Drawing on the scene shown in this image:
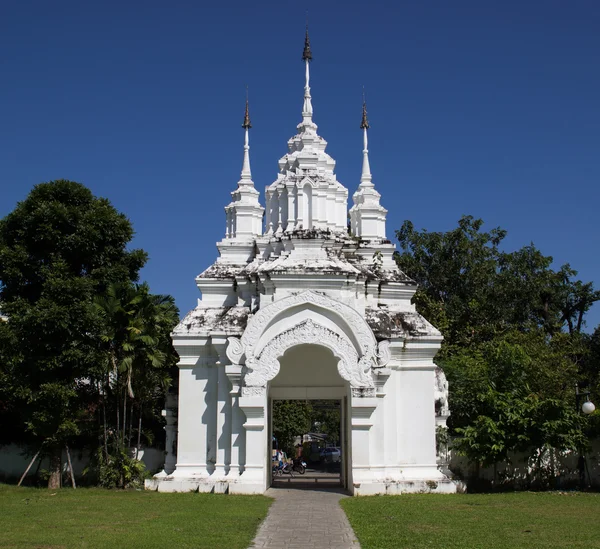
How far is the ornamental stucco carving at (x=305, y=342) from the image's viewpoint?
19781 mm

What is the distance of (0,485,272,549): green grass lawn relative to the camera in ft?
40.6

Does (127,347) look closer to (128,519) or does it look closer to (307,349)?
(307,349)

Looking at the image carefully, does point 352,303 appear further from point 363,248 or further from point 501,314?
point 501,314

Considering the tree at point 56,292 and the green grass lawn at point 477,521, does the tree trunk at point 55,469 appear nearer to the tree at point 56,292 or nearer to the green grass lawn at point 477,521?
the tree at point 56,292

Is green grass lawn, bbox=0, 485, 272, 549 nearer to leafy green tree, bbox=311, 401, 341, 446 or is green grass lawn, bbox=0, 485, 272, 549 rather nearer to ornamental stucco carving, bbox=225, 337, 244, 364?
ornamental stucco carving, bbox=225, 337, 244, 364

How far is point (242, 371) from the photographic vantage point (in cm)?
2020

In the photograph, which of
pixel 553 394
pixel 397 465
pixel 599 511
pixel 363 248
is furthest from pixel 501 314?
pixel 599 511

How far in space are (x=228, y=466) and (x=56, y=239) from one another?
844 cm

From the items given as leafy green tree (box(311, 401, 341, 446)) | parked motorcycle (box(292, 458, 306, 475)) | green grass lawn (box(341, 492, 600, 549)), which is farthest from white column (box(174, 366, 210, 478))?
leafy green tree (box(311, 401, 341, 446))

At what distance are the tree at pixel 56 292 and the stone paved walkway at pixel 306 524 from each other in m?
6.62

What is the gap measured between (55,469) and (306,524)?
439 inches

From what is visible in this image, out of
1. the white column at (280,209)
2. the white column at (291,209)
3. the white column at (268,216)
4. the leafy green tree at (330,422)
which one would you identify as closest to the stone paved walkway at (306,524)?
the white column at (291,209)

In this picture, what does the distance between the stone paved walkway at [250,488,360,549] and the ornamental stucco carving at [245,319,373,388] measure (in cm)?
306

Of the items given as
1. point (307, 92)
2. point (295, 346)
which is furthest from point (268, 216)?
point (295, 346)
